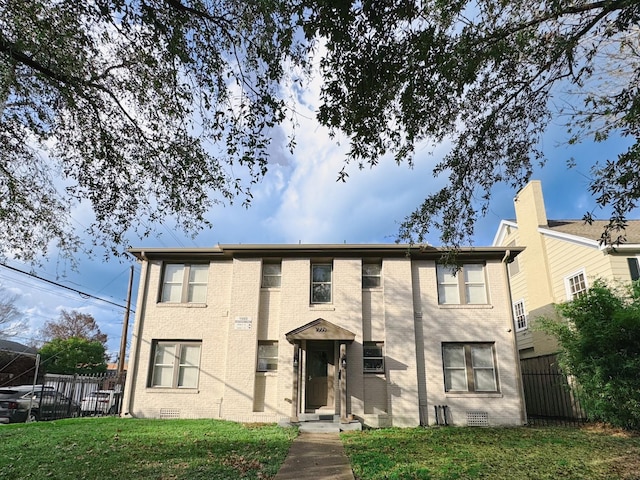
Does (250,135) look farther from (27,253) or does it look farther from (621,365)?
(621,365)

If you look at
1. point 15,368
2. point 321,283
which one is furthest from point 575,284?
point 15,368

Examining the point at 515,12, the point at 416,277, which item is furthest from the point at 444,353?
the point at 515,12

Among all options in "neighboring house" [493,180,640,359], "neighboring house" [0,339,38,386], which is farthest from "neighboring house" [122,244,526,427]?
"neighboring house" [0,339,38,386]

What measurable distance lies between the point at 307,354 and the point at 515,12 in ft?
37.1

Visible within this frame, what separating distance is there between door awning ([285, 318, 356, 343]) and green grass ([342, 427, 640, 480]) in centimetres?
279

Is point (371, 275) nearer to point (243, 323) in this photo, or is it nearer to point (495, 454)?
point (243, 323)

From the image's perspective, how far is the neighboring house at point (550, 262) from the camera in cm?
1380

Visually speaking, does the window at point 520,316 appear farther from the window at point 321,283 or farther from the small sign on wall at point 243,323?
the small sign on wall at point 243,323

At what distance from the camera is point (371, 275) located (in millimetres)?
14961

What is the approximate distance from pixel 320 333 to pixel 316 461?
212 inches

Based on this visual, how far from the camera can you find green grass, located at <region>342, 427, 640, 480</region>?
6.84 m

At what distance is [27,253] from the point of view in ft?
24.2

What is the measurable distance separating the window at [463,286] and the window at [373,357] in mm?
2655

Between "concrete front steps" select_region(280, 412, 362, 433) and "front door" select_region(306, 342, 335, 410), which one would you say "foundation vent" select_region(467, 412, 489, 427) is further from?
"front door" select_region(306, 342, 335, 410)
